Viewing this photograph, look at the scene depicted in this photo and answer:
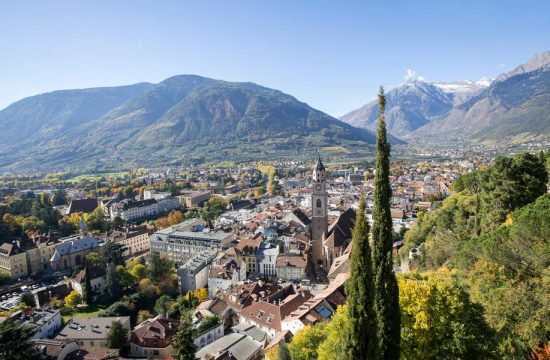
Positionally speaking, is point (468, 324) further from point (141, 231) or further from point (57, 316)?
point (141, 231)

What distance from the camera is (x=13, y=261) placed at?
49000 mm

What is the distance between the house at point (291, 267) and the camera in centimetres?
4046

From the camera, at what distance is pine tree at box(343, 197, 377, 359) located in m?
8.97

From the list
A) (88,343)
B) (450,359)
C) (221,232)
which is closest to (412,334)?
(450,359)

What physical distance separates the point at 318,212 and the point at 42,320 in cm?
2726

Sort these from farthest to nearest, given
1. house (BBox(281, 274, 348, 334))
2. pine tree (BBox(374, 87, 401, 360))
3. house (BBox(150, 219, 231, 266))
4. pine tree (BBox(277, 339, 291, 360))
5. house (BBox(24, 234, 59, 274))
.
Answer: house (BBox(24, 234, 59, 274)) → house (BBox(150, 219, 231, 266)) → house (BBox(281, 274, 348, 334)) → pine tree (BBox(277, 339, 291, 360)) → pine tree (BBox(374, 87, 401, 360))

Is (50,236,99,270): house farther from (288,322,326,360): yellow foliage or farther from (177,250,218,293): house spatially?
(288,322,326,360): yellow foliage

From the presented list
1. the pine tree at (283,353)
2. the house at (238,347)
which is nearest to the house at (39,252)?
the house at (238,347)

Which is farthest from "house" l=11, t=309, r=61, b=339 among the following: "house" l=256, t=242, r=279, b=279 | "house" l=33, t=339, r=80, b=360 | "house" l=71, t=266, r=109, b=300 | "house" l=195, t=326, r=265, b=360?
"house" l=256, t=242, r=279, b=279

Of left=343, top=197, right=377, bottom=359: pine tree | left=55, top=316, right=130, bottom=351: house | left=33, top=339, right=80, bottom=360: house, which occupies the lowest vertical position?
left=55, top=316, right=130, bottom=351: house

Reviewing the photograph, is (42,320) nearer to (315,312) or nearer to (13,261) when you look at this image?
(13,261)

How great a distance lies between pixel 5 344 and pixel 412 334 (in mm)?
19586

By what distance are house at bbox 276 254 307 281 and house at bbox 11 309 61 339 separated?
70.3 feet

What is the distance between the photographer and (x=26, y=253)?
1997 inches
